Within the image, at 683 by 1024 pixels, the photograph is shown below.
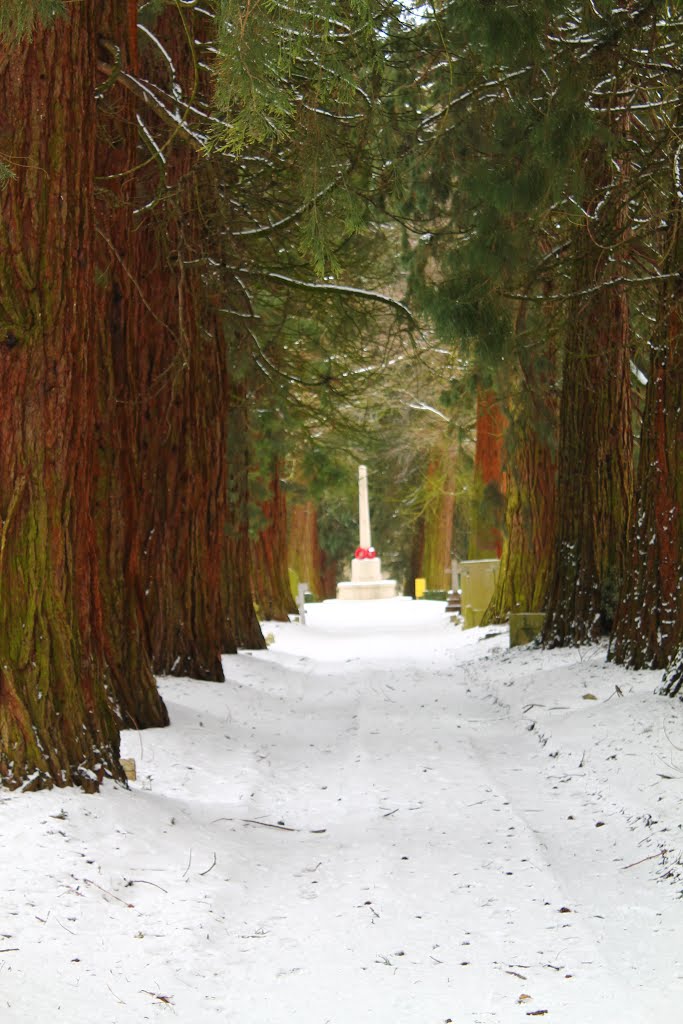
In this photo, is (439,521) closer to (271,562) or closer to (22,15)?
(271,562)

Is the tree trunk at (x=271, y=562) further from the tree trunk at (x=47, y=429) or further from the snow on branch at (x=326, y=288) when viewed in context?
the tree trunk at (x=47, y=429)

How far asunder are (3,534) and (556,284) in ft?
32.7

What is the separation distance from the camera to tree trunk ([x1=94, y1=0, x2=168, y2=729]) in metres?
7.65

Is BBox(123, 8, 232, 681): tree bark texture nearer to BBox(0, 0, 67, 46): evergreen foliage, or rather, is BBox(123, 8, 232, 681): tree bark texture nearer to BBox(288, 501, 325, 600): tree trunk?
BBox(0, 0, 67, 46): evergreen foliage

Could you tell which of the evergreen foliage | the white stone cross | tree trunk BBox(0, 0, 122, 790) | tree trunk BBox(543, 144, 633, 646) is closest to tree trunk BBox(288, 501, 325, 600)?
the white stone cross

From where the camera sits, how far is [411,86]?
36.2 ft

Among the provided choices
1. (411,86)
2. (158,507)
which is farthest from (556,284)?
(158,507)

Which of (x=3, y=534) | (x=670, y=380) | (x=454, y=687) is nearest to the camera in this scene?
(x=3, y=534)

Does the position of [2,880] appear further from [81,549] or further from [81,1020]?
[81,549]

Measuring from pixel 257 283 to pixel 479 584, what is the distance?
812 centimetres

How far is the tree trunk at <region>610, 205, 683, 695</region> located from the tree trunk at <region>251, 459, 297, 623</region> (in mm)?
13681

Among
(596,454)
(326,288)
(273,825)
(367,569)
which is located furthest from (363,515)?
(273,825)

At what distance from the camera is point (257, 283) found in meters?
13.5

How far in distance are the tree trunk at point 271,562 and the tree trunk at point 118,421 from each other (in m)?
14.0
